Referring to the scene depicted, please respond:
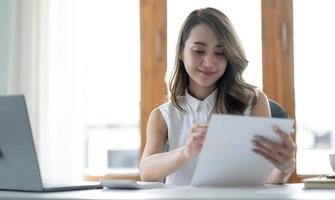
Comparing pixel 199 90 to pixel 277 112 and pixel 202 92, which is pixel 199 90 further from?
pixel 277 112

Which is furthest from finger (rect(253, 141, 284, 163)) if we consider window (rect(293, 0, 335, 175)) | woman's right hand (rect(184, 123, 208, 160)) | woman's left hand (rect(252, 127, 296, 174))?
window (rect(293, 0, 335, 175))

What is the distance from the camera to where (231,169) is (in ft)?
4.01

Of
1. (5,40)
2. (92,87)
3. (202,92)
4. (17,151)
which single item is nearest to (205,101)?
(202,92)

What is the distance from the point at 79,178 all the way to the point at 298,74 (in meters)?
1.40

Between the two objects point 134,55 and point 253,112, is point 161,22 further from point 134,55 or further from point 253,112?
point 253,112

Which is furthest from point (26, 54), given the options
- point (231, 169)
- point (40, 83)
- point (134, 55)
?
point (231, 169)

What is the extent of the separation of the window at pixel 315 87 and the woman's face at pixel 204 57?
1.39 metres

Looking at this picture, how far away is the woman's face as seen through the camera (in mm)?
1730

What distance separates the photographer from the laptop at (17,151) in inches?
41.5

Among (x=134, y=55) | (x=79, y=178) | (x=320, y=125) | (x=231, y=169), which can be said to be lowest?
(x=79, y=178)

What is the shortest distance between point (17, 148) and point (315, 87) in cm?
225

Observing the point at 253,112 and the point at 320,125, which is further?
the point at 320,125

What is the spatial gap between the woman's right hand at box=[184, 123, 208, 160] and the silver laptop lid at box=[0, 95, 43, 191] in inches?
15.2

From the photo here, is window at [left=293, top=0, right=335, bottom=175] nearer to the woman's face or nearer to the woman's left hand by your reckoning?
the woman's face
